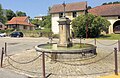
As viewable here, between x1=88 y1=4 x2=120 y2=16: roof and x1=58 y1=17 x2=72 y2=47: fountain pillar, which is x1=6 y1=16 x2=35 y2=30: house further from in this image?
x1=58 y1=17 x2=72 y2=47: fountain pillar

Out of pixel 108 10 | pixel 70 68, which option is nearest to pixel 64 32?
pixel 70 68

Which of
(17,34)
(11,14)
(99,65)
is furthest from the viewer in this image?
(11,14)

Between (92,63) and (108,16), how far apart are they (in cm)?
3233

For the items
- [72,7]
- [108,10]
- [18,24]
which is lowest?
[18,24]

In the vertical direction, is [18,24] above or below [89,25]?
above

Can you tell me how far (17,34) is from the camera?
41.1 m

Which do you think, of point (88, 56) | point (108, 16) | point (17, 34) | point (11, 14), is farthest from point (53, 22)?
point (11, 14)

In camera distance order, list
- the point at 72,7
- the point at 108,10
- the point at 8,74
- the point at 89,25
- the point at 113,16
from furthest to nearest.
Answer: the point at 72,7 < the point at 108,10 < the point at 113,16 < the point at 89,25 < the point at 8,74

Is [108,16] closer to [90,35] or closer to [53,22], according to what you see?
[90,35]

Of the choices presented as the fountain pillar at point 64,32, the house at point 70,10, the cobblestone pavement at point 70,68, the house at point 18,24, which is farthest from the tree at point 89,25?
the house at point 18,24

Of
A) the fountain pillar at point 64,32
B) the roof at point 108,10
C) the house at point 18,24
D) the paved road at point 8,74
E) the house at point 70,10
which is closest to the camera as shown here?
the paved road at point 8,74

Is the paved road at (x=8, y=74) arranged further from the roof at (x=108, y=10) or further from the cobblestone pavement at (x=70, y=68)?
the roof at (x=108, y=10)

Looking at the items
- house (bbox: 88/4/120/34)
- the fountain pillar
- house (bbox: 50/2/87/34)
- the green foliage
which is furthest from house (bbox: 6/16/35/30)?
the fountain pillar

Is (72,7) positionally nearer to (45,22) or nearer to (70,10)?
(70,10)
